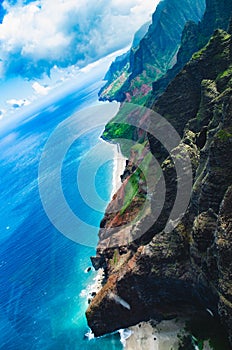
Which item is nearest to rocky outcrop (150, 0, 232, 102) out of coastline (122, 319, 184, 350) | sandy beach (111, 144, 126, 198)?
sandy beach (111, 144, 126, 198)

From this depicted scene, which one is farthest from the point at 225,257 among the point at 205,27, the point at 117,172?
the point at 117,172

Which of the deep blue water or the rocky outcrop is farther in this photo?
the rocky outcrop

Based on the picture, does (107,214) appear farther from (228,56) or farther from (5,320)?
(228,56)

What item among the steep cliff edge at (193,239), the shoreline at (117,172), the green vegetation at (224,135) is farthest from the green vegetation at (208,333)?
the shoreline at (117,172)

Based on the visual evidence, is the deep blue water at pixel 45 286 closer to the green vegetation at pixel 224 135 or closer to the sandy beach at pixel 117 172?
the sandy beach at pixel 117 172

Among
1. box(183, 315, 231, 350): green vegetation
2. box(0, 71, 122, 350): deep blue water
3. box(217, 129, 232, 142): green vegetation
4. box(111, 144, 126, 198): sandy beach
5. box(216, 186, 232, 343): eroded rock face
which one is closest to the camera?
box(216, 186, 232, 343): eroded rock face

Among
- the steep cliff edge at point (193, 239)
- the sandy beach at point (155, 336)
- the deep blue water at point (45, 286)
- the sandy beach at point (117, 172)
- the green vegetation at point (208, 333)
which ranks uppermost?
the steep cliff edge at point (193, 239)

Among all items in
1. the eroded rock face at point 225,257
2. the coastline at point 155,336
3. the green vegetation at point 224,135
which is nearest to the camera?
the eroded rock face at point 225,257

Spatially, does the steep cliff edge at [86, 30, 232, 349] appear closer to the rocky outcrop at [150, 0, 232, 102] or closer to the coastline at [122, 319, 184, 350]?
the coastline at [122, 319, 184, 350]

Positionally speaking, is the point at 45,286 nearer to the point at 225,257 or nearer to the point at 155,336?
the point at 155,336
